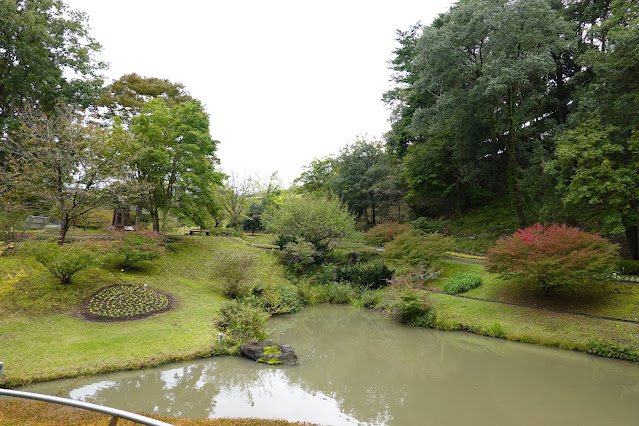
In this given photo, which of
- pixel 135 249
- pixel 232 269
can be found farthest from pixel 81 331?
pixel 232 269

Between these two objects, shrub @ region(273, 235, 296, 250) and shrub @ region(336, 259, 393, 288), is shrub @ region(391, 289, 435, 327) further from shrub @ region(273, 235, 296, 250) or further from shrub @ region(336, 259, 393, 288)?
shrub @ region(273, 235, 296, 250)

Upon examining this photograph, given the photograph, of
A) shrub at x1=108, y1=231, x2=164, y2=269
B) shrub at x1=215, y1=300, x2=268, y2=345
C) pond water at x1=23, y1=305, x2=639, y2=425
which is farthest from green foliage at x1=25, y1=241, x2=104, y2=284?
pond water at x1=23, y1=305, x2=639, y2=425

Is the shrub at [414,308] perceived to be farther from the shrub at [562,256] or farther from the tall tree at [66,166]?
the tall tree at [66,166]

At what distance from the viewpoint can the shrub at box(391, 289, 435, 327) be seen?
13.1 m

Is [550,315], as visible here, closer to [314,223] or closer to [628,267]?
[628,267]

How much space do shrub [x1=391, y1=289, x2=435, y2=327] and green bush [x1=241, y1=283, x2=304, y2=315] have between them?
15.4 ft

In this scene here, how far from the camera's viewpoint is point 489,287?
50.2 feet

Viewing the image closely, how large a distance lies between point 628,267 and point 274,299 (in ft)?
50.0

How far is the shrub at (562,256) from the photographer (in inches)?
448

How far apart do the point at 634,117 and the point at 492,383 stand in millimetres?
14064

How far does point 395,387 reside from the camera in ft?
26.1

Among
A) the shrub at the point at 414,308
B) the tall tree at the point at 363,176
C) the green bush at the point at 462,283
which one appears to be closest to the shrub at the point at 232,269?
the shrub at the point at 414,308

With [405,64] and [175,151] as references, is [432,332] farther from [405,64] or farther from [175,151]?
[405,64]

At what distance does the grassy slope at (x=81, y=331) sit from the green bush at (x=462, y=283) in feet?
35.5
